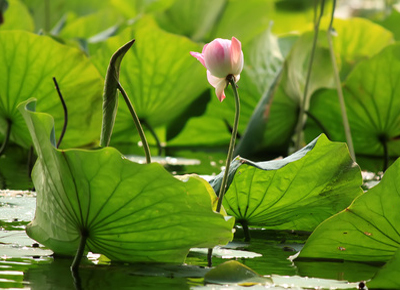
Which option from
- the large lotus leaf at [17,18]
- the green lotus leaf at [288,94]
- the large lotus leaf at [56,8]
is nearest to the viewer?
the green lotus leaf at [288,94]

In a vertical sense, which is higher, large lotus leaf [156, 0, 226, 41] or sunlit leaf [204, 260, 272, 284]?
large lotus leaf [156, 0, 226, 41]

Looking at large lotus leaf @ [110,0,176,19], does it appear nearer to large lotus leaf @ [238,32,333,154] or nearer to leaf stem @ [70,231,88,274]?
large lotus leaf @ [238,32,333,154]

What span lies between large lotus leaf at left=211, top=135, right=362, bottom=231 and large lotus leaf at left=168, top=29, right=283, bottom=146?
3.65 feet

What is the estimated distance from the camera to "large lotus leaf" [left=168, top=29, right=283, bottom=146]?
212 cm

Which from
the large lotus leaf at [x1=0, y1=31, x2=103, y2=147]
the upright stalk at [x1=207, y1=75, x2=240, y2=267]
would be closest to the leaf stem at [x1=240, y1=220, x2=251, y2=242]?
the upright stalk at [x1=207, y1=75, x2=240, y2=267]

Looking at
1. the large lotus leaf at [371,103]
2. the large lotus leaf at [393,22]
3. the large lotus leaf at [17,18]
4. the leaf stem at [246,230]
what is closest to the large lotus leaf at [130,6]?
the large lotus leaf at [17,18]

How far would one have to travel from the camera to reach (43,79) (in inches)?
59.9

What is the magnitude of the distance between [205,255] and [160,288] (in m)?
0.15

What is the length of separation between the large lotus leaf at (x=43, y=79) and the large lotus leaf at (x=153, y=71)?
0.29 metres

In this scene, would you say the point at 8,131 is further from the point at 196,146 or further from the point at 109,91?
the point at 196,146

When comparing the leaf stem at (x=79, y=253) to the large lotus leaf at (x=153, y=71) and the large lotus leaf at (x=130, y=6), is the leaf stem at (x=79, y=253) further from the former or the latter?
the large lotus leaf at (x=130, y=6)

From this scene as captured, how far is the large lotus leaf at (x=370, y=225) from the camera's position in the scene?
78 centimetres

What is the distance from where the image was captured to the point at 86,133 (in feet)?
5.32

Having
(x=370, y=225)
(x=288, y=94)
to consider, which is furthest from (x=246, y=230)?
(x=288, y=94)
